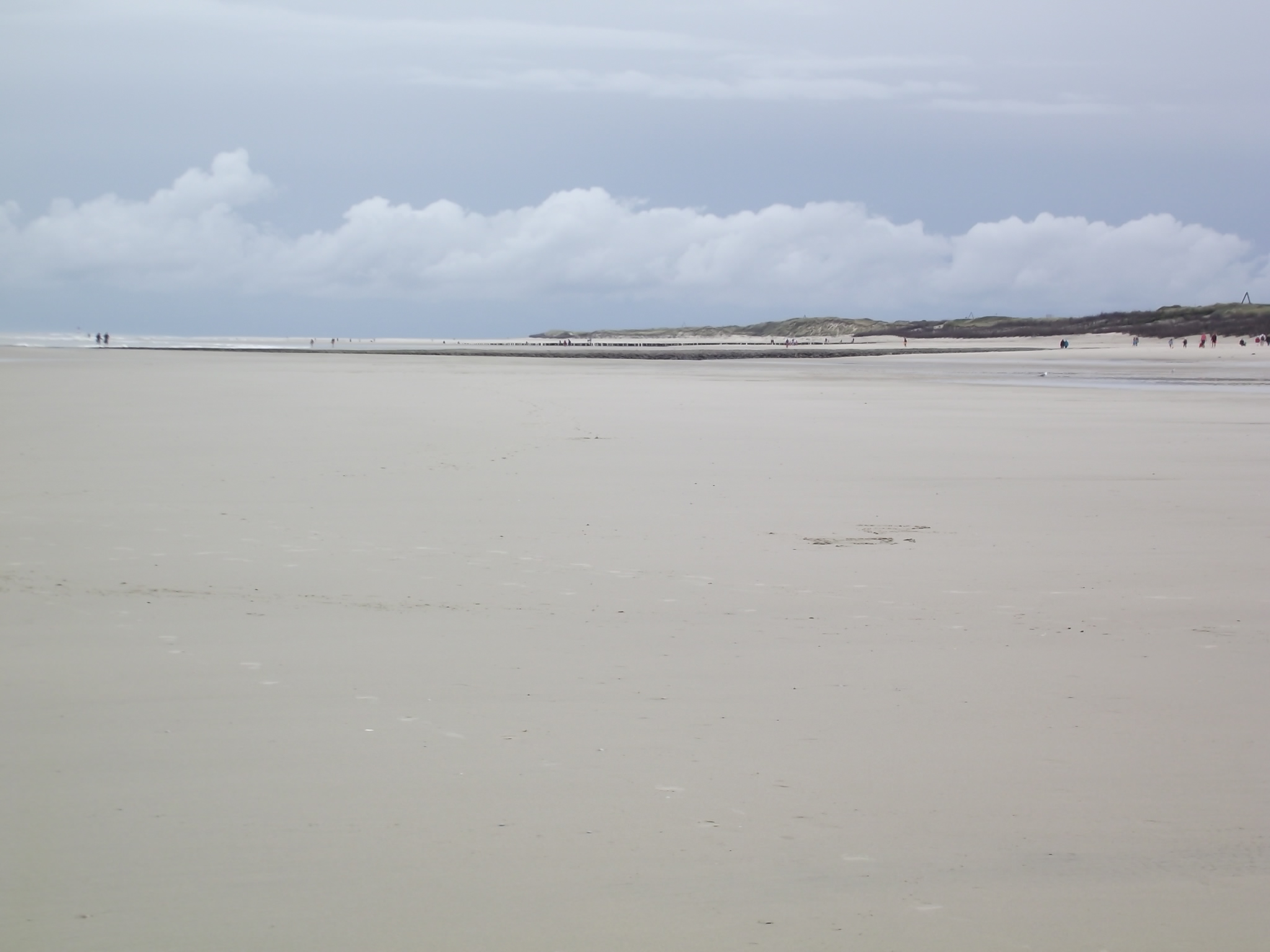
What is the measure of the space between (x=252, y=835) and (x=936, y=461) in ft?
37.7

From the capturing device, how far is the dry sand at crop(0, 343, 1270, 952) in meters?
3.41

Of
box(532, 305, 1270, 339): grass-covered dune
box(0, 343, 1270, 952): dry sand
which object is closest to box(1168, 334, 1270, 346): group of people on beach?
box(532, 305, 1270, 339): grass-covered dune

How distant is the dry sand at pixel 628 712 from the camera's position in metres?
3.41

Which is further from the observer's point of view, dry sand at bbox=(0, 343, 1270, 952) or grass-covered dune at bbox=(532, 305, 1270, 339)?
grass-covered dune at bbox=(532, 305, 1270, 339)

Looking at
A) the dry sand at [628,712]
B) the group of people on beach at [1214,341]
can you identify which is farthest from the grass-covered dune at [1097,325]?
the dry sand at [628,712]

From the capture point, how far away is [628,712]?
5.00 metres

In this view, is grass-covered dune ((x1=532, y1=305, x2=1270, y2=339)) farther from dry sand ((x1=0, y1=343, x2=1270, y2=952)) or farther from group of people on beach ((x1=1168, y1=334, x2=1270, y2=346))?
dry sand ((x1=0, y1=343, x2=1270, y2=952))

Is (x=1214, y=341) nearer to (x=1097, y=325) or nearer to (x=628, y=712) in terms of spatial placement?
(x=1097, y=325)

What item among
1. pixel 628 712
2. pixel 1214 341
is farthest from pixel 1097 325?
pixel 628 712

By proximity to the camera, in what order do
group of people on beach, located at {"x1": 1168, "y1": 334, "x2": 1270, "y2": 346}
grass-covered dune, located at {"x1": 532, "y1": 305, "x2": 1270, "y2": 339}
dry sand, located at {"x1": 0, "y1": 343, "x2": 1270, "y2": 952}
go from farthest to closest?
grass-covered dune, located at {"x1": 532, "y1": 305, "x2": 1270, "y2": 339} → group of people on beach, located at {"x1": 1168, "y1": 334, "x2": 1270, "y2": 346} → dry sand, located at {"x1": 0, "y1": 343, "x2": 1270, "y2": 952}

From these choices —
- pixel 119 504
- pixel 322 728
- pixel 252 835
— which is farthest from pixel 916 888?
pixel 119 504

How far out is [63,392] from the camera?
2477 cm

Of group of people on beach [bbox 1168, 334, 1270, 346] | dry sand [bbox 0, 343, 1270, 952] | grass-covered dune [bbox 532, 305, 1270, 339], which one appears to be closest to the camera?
dry sand [bbox 0, 343, 1270, 952]

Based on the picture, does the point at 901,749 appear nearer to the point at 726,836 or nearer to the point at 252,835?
the point at 726,836
